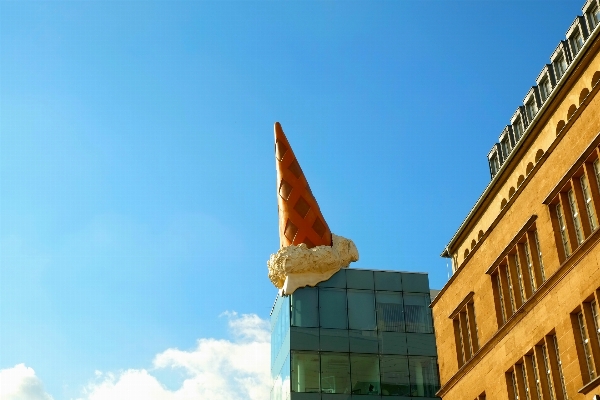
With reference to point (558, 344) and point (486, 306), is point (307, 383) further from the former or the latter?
point (558, 344)

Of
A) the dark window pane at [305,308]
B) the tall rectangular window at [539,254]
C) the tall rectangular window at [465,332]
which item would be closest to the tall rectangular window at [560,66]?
the tall rectangular window at [465,332]

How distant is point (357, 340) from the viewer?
53844 millimetres

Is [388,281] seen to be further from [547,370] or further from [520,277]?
[547,370]

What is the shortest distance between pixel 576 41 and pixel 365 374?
24737mm

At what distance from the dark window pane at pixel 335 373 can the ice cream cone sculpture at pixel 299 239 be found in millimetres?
5471

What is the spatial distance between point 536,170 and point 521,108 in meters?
16.3

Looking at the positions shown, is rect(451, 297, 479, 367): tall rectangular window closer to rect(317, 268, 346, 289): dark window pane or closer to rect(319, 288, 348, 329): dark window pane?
rect(319, 288, 348, 329): dark window pane

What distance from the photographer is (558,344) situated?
26.2 m

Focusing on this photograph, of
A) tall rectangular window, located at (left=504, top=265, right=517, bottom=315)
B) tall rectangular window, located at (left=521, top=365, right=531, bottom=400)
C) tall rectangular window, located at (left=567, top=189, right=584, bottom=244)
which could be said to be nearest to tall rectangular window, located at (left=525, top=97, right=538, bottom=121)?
tall rectangular window, located at (left=504, top=265, right=517, bottom=315)

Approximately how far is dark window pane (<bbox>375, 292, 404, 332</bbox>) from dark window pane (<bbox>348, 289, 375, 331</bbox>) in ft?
1.59

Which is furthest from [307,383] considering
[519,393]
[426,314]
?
[519,393]

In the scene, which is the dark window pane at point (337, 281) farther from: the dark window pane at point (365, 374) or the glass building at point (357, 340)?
the dark window pane at point (365, 374)

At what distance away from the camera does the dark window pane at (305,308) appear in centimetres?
5397

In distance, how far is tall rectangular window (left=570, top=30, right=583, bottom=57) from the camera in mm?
38906
